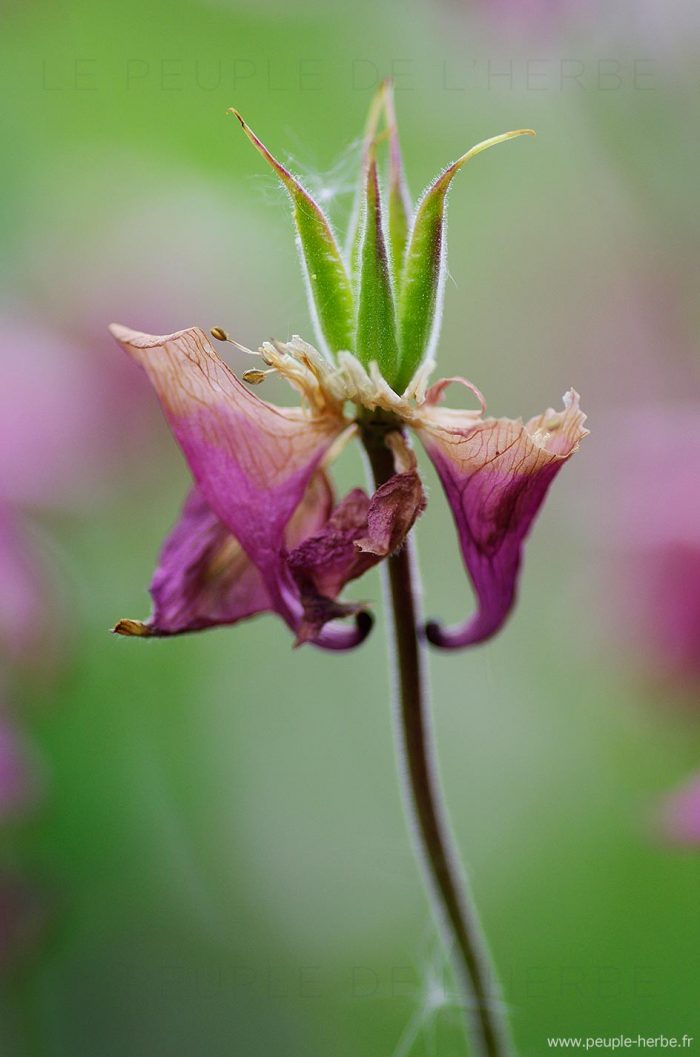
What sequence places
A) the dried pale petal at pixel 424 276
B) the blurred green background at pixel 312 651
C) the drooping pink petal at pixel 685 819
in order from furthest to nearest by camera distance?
1. the blurred green background at pixel 312 651
2. the drooping pink petal at pixel 685 819
3. the dried pale petal at pixel 424 276

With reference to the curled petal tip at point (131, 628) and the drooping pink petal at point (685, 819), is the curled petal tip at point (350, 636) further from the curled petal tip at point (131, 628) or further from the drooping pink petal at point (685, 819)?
the drooping pink petal at point (685, 819)

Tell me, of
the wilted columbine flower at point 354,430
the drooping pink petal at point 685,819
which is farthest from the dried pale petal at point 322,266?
the drooping pink petal at point 685,819

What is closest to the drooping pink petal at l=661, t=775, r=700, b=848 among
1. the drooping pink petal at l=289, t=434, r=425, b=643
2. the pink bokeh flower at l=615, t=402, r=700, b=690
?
the pink bokeh flower at l=615, t=402, r=700, b=690

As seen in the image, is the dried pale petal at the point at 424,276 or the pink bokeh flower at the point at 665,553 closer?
the dried pale petal at the point at 424,276

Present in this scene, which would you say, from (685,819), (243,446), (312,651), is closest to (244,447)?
(243,446)

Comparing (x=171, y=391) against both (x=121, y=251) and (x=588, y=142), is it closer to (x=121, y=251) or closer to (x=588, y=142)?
(x=121, y=251)

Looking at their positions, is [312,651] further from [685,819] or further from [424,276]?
[424,276]

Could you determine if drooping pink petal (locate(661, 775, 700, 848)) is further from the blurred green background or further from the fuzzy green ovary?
the fuzzy green ovary
